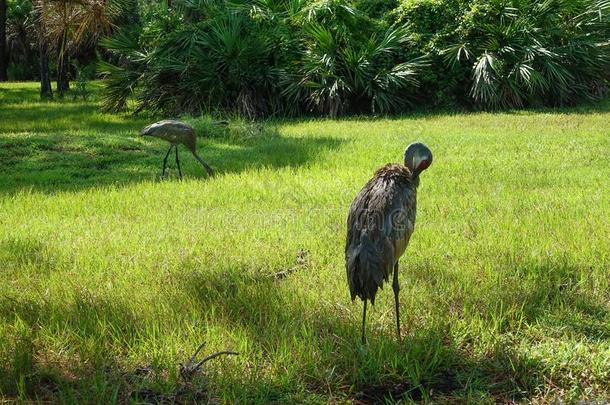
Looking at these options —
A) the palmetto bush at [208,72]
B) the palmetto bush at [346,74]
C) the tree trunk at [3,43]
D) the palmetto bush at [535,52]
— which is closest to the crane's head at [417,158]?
the palmetto bush at [346,74]

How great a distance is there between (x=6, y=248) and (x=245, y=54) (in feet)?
36.2

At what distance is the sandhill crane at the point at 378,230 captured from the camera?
128 inches

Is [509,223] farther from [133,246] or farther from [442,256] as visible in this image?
[133,246]

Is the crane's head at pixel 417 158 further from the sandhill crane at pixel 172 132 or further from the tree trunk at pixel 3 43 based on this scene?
the tree trunk at pixel 3 43

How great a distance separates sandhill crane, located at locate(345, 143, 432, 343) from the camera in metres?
3.25

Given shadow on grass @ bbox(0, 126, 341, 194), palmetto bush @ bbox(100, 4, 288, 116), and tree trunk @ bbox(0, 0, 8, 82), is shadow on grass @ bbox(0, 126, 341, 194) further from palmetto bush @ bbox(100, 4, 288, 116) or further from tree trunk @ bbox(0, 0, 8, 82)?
tree trunk @ bbox(0, 0, 8, 82)

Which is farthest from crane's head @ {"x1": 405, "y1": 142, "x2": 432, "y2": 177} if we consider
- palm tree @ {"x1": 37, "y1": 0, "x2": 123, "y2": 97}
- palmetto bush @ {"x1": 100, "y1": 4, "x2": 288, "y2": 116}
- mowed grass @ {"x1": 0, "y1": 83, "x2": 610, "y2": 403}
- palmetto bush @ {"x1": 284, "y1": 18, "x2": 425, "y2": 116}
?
palm tree @ {"x1": 37, "y1": 0, "x2": 123, "y2": 97}

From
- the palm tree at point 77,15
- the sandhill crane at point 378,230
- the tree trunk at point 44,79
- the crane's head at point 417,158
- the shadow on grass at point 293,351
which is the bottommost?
the shadow on grass at point 293,351

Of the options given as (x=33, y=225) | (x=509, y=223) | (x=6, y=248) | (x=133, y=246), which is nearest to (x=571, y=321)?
(x=509, y=223)

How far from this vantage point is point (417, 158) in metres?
4.04

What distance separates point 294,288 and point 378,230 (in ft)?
3.62

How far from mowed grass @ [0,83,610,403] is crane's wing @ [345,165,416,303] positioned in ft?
1.40

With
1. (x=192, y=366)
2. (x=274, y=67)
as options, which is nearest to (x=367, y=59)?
(x=274, y=67)

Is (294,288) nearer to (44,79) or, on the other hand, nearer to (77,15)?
(77,15)
